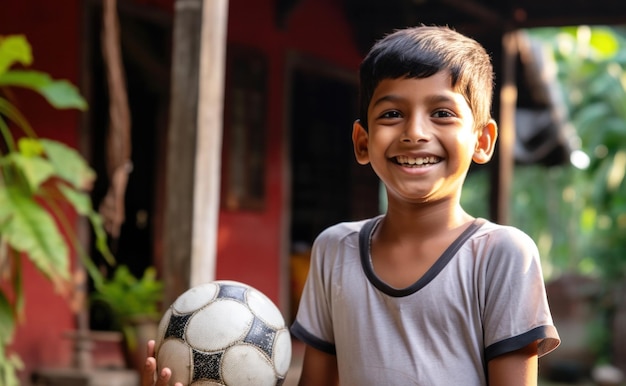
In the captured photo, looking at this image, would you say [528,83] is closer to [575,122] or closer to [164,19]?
[164,19]

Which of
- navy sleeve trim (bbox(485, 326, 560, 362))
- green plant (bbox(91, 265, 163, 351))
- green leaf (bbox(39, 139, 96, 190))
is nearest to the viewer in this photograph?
navy sleeve trim (bbox(485, 326, 560, 362))

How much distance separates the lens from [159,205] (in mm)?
7516

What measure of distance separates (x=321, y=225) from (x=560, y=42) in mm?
15209

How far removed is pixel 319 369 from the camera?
A: 2.40m

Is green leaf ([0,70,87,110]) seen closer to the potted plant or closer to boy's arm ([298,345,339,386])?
the potted plant

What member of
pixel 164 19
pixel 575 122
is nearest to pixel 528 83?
pixel 164 19

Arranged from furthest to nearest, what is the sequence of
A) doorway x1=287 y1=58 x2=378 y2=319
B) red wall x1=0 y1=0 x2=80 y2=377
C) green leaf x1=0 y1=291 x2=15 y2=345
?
1. doorway x1=287 y1=58 x2=378 y2=319
2. red wall x1=0 y1=0 x2=80 y2=377
3. green leaf x1=0 y1=291 x2=15 y2=345

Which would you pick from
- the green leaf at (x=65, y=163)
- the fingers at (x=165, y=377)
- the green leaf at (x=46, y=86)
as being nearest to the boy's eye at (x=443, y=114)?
the fingers at (x=165, y=377)

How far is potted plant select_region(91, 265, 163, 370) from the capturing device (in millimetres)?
6672

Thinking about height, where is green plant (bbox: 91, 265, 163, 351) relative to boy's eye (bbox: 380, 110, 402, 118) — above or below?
below

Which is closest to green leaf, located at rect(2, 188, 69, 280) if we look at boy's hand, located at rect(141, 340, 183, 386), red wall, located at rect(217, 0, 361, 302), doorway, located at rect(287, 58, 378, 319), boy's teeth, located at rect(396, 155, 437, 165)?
boy's hand, located at rect(141, 340, 183, 386)

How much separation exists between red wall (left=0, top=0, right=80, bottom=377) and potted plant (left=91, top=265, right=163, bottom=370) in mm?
381

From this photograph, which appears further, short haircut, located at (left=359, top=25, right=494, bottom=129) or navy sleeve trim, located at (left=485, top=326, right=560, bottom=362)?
short haircut, located at (left=359, top=25, right=494, bottom=129)

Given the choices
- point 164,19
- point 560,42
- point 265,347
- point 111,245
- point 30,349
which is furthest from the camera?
point 560,42
